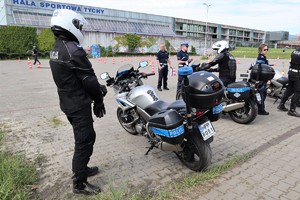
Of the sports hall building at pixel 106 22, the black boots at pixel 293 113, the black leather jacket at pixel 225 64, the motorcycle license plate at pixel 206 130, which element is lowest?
the black boots at pixel 293 113

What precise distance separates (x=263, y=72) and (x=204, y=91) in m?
3.41

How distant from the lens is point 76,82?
2766 millimetres

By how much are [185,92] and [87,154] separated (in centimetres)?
140

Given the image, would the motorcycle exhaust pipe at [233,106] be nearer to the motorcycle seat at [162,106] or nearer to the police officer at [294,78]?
the police officer at [294,78]

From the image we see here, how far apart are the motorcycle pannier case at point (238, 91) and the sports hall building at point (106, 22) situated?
29.8m

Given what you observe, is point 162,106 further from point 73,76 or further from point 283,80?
point 283,80

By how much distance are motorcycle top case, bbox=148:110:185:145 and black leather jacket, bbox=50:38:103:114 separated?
0.88 m

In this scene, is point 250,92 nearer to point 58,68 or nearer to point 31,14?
point 58,68

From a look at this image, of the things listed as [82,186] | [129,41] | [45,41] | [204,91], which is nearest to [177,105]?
[204,91]

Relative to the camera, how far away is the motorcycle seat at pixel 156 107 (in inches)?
149

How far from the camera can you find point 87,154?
2.99m

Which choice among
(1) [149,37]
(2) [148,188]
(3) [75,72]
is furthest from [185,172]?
(1) [149,37]

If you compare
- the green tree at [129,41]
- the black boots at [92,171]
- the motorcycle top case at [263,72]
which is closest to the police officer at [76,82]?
the black boots at [92,171]

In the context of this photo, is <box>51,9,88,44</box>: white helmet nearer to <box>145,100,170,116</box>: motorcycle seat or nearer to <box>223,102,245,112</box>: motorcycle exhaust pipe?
<box>145,100,170,116</box>: motorcycle seat
